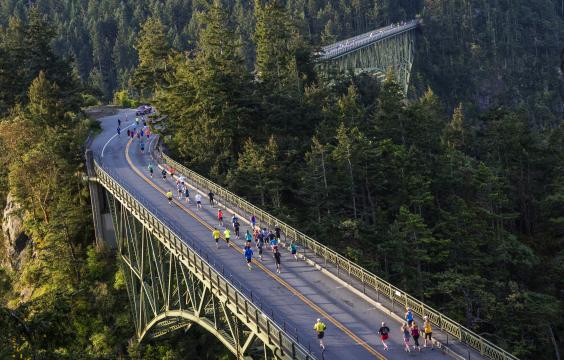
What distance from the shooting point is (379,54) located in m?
133

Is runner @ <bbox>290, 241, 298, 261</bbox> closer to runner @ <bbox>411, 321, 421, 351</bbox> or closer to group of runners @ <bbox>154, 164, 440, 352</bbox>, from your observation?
group of runners @ <bbox>154, 164, 440, 352</bbox>

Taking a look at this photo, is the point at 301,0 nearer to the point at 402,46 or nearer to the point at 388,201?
the point at 402,46

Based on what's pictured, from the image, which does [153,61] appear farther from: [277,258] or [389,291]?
[389,291]

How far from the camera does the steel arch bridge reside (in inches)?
4579

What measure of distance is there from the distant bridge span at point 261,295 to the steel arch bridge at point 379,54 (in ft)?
173

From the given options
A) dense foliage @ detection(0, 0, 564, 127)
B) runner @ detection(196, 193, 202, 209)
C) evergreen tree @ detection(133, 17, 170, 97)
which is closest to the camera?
runner @ detection(196, 193, 202, 209)

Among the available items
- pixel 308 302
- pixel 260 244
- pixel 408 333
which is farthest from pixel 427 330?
pixel 260 244

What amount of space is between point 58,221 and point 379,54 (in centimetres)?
9228

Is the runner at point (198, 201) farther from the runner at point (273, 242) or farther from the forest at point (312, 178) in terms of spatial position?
the runner at point (273, 242)

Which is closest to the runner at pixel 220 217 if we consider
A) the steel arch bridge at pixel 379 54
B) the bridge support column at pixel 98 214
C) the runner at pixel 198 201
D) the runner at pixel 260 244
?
the runner at pixel 198 201

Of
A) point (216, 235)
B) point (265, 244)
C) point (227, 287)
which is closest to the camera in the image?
point (227, 287)

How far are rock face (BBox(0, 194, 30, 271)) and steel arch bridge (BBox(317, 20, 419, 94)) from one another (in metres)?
47.7

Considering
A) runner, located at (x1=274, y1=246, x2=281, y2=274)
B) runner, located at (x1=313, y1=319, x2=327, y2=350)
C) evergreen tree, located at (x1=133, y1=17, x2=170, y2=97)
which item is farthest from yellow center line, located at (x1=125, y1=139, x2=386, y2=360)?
evergreen tree, located at (x1=133, y1=17, x2=170, y2=97)

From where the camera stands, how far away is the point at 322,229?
169 ft
